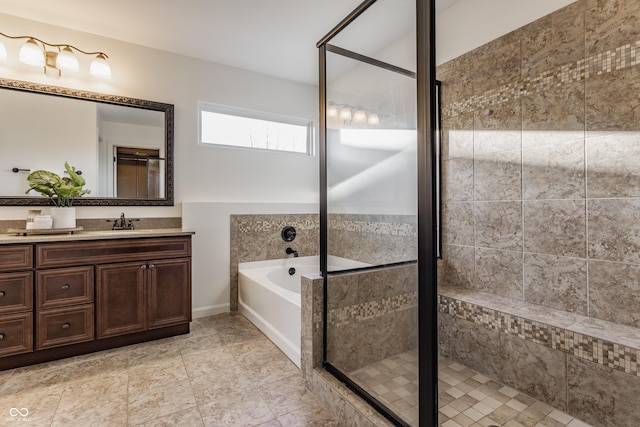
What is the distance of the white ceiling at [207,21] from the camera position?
2.32 metres

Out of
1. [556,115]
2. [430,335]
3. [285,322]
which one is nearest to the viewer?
[430,335]

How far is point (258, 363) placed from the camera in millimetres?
2086

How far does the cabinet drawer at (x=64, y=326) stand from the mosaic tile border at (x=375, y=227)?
1.84m

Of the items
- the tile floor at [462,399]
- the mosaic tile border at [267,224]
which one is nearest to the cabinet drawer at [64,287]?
the mosaic tile border at [267,224]

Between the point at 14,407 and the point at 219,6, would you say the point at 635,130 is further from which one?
the point at 14,407

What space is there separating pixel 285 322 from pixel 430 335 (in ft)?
4.30

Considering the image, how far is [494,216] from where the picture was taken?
2.26 meters

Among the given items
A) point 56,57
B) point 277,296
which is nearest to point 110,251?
point 277,296

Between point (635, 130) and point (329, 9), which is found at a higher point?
point (329, 9)

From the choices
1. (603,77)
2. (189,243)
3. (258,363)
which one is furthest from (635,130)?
(189,243)

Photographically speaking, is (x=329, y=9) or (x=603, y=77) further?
(x=329, y=9)

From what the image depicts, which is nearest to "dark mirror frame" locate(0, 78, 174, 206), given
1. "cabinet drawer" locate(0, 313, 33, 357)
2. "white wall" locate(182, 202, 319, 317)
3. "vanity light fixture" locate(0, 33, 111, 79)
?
"vanity light fixture" locate(0, 33, 111, 79)

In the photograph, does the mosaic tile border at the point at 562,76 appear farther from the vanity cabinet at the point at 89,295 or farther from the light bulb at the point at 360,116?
the vanity cabinet at the point at 89,295

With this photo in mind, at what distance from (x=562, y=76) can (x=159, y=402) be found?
300 cm
